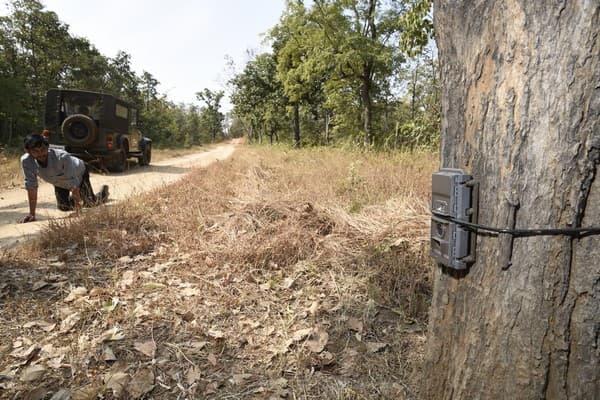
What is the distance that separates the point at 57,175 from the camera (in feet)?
16.5

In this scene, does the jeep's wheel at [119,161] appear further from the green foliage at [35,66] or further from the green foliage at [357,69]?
the green foliage at [35,66]

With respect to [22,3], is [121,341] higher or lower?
lower

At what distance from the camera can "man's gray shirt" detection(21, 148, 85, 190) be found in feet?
15.3

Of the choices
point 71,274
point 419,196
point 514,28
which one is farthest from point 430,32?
point 71,274

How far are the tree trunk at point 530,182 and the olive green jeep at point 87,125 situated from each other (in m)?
9.56

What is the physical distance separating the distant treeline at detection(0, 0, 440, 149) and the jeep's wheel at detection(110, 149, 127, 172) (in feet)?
23.1

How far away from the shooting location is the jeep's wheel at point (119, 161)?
956cm

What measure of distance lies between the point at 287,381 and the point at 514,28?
5.73ft

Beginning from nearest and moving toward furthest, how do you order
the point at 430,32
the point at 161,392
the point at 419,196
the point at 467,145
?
the point at 467,145, the point at 161,392, the point at 419,196, the point at 430,32

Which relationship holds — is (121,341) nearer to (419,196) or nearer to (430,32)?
(419,196)

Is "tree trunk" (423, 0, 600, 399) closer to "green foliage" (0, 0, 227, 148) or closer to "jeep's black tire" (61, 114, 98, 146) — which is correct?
"jeep's black tire" (61, 114, 98, 146)

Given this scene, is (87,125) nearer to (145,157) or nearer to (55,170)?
(145,157)

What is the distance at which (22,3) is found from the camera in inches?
824

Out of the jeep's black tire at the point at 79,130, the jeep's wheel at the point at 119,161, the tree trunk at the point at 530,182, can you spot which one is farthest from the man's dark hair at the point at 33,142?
the tree trunk at the point at 530,182
